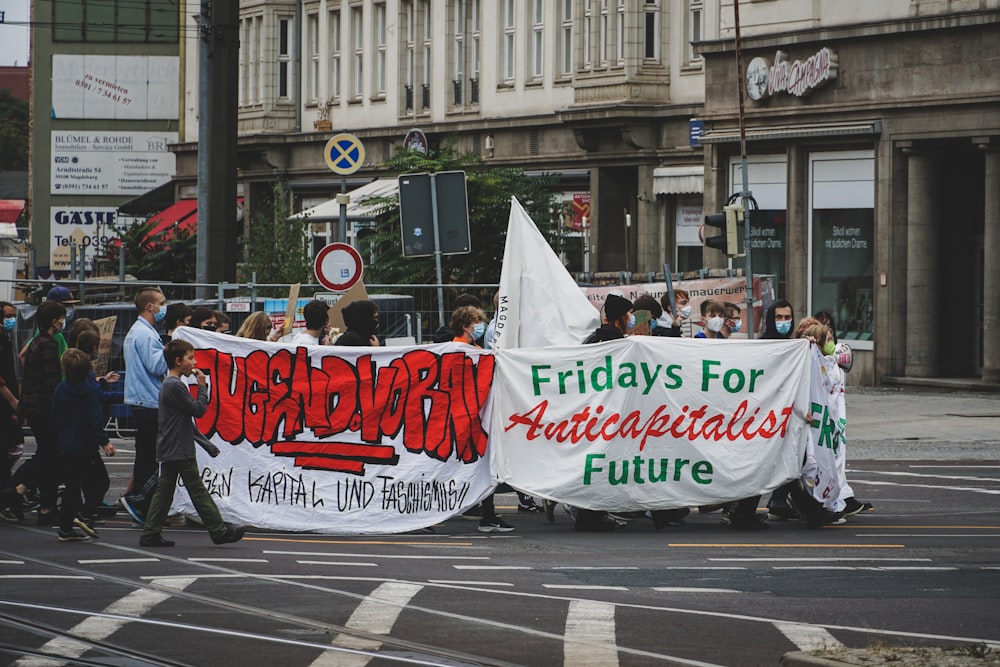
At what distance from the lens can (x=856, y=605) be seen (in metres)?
10.7

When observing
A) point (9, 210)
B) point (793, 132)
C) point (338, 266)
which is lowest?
point (338, 266)

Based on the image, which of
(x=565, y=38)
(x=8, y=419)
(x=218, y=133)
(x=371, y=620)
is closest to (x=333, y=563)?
(x=371, y=620)

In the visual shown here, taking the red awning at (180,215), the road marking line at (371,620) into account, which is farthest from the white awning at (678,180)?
the road marking line at (371,620)

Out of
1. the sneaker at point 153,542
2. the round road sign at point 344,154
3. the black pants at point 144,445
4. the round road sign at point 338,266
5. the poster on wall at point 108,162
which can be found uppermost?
the poster on wall at point 108,162

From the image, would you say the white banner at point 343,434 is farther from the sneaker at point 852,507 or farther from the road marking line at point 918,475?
the road marking line at point 918,475

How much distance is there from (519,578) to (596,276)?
18.9 metres

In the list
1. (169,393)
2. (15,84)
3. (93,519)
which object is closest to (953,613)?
(169,393)

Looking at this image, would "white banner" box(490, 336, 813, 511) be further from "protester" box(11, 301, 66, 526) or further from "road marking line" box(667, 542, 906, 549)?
"protester" box(11, 301, 66, 526)

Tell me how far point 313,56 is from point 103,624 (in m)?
43.4

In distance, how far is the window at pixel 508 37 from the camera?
44.0 meters

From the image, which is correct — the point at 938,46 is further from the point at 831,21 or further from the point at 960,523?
the point at 960,523

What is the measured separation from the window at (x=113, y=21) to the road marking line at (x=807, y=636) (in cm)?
6262

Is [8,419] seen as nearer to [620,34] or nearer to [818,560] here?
[818,560]

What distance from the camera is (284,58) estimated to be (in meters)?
53.1
